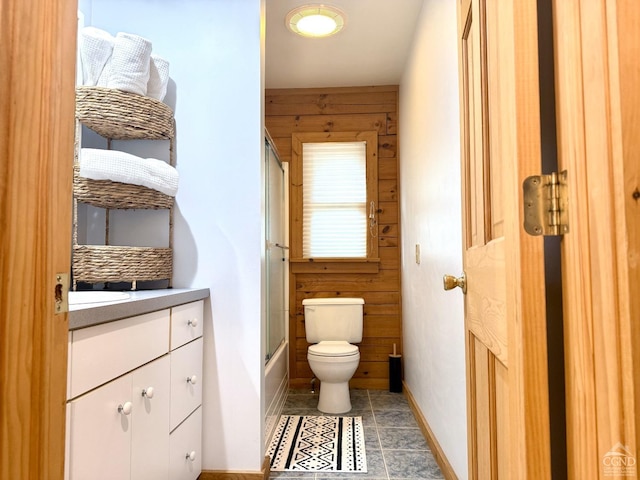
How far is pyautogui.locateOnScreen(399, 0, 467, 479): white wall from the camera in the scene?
5.57 feet

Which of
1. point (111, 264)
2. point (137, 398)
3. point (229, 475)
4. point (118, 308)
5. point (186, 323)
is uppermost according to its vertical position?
point (111, 264)

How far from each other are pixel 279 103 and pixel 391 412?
2.70m

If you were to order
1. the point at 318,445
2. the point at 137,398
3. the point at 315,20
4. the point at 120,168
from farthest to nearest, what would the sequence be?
the point at 315,20 → the point at 318,445 → the point at 120,168 → the point at 137,398

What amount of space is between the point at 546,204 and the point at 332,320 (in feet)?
8.54

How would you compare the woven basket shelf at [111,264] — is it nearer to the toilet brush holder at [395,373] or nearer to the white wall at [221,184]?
the white wall at [221,184]

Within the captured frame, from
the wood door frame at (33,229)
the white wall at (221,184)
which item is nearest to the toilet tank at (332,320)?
the white wall at (221,184)

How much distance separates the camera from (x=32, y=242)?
1.52 ft

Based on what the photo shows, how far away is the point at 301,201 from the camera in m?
3.42

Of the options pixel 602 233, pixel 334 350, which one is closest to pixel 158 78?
pixel 602 233

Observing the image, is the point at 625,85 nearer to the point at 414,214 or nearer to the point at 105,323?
the point at 105,323

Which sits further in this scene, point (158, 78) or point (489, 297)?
point (158, 78)

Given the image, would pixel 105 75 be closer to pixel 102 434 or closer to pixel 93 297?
pixel 93 297

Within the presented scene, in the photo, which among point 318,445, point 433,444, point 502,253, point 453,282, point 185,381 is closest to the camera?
point 502,253

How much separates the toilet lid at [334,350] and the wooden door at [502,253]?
1.65 m
